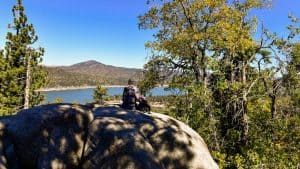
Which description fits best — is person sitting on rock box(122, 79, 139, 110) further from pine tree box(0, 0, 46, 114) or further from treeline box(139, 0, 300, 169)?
pine tree box(0, 0, 46, 114)

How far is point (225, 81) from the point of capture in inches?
789

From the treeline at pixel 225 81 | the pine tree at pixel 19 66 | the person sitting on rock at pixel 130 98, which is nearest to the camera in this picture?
the person sitting on rock at pixel 130 98

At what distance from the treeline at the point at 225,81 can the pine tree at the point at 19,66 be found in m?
16.8

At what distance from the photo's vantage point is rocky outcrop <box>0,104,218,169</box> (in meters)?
8.41

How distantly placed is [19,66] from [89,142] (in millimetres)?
30558

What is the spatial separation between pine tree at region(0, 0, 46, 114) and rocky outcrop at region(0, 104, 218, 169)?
26.2 m

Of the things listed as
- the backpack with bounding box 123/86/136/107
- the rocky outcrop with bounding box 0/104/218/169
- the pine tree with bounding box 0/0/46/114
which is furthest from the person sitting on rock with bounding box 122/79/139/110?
the pine tree with bounding box 0/0/46/114

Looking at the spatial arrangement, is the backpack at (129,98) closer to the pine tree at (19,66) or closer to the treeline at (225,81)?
the treeline at (225,81)

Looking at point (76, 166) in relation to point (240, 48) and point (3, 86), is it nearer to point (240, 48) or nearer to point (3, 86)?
point (240, 48)

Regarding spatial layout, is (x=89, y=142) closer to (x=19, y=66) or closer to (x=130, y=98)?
(x=130, y=98)

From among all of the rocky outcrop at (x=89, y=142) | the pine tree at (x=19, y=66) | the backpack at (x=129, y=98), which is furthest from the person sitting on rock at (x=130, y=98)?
the pine tree at (x=19, y=66)

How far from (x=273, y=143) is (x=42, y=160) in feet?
50.5

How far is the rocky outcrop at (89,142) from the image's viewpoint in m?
8.41

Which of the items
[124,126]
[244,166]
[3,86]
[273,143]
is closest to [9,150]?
[124,126]
